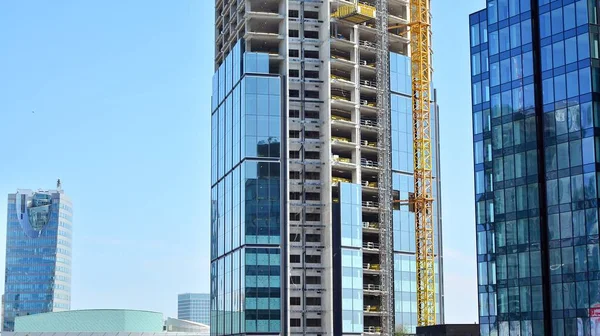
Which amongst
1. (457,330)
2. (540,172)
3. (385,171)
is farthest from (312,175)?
(540,172)

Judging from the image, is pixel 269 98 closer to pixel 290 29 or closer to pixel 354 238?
pixel 290 29

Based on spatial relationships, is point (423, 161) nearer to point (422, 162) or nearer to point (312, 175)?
point (422, 162)

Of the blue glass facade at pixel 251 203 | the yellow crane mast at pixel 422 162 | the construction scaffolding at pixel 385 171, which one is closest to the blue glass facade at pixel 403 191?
the construction scaffolding at pixel 385 171

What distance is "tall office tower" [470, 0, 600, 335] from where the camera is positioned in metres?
98.1

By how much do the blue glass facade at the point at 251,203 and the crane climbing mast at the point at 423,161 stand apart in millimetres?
29951

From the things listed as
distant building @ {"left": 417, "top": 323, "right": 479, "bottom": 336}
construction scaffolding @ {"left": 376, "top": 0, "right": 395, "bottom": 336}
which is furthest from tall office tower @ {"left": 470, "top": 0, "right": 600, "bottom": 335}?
Result: construction scaffolding @ {"left": 376, "top": 0, "right": 395, "bottom": 336}

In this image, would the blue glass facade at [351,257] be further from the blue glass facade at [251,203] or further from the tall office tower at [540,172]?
the tall office tower at [540,172]

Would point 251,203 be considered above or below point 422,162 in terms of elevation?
below

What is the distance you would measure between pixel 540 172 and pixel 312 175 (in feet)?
235

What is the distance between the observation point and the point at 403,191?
18000 centimetres

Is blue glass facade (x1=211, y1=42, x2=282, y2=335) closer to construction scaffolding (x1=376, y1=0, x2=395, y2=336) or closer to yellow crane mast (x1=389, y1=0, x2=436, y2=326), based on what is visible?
construction scaffolding (x1=376, y1=0, x2=395, y2=336)

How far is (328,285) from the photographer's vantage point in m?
166

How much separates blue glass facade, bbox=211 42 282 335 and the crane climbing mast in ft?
98.3

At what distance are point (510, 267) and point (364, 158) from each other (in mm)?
72038
